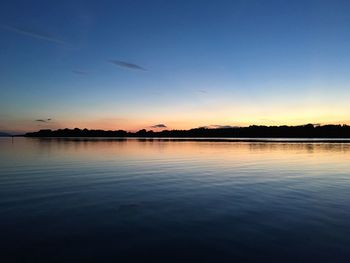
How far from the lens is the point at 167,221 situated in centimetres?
1374

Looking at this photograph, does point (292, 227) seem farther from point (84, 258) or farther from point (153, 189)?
point (153, 189)

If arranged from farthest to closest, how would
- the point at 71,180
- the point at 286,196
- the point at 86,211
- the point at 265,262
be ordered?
the point at 71,180
the point at 286,196
the point at 86,211
the point at 265,262

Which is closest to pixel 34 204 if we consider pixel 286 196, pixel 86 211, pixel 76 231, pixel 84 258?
pixel 86 211

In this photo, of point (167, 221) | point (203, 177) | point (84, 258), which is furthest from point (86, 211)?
point (203, 177)

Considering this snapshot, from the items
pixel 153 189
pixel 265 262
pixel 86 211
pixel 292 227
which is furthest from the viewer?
pixel 153 189

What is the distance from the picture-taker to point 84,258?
9516 millimetres

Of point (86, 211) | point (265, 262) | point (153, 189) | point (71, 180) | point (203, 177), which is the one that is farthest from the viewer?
point (203, 177)

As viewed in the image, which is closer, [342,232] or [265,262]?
[265,262]

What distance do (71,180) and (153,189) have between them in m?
8.13

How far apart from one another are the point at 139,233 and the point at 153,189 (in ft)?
32.4

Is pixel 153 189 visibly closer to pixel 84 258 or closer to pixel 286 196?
pixel 286 196

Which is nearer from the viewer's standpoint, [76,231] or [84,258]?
[84,258]

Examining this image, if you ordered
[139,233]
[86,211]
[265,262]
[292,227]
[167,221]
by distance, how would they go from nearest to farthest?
[265,262]
[139,233]
[292,227]
[167,221]
[86,211]

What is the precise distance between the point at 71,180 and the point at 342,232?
2048 centimetres
